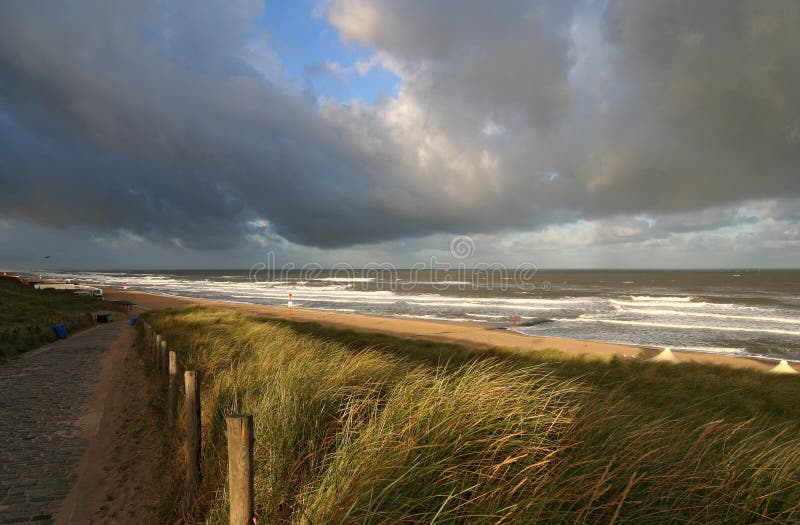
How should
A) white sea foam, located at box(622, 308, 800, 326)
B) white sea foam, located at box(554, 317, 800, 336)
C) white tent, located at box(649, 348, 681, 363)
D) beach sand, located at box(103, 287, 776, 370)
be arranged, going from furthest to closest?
white sea foam, located at box(622, 308, 800, 326) < white sea foam, located at box(554, 317, 800, 336) < beach sand, located at box(103, 287, 776, 370) < white tent, located at box(649, 348, 681, 363)

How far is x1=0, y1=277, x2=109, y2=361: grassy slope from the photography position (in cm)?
1541

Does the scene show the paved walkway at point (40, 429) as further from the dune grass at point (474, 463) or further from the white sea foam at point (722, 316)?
the white sea foam at point (722, 316)

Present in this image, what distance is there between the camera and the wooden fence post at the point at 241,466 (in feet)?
8.59

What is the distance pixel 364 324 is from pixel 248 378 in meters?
21.1

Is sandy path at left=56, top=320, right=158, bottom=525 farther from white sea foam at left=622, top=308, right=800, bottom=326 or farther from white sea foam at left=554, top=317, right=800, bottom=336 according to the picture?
white sea foam at left=622, top=308, right=800, bottom=326

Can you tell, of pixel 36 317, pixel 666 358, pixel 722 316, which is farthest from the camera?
pixel 722 316

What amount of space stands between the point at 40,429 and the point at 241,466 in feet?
24.1

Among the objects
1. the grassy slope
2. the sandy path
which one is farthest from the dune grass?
the grassy slope

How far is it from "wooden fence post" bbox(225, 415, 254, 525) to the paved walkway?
3679 mm

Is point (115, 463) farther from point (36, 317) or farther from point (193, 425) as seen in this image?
point (36, 317)

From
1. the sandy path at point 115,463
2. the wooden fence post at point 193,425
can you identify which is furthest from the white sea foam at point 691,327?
A: the wooden fence post at point 193,425

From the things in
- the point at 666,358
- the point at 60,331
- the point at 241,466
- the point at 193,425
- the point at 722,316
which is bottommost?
the point at 722,316

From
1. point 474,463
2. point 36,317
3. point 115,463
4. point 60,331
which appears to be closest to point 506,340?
point 115,463

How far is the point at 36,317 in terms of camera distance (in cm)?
2206
